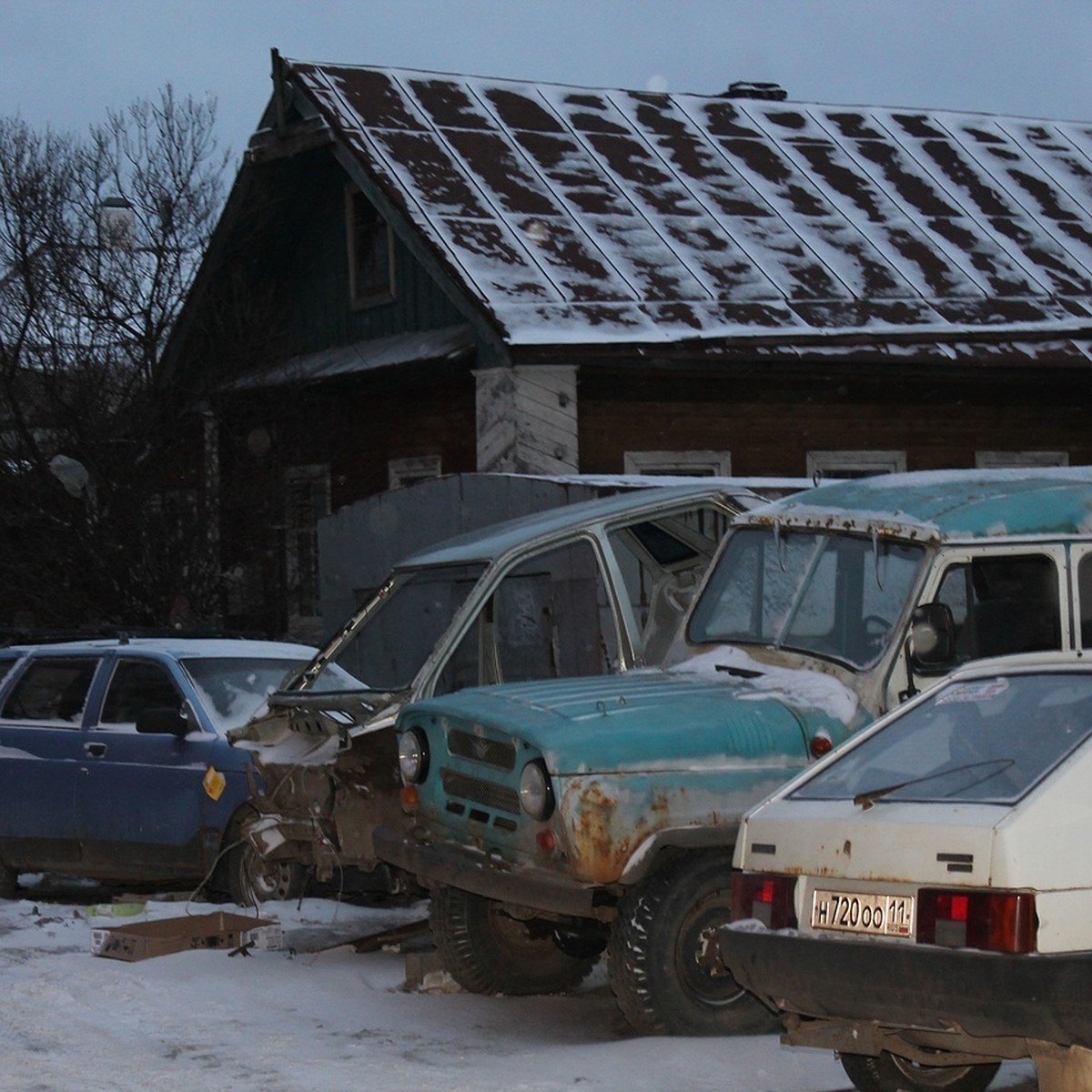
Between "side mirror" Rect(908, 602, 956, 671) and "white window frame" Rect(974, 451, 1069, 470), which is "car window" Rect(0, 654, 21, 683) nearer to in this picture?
"side mirror" Rect(908, 602, 956, 671)

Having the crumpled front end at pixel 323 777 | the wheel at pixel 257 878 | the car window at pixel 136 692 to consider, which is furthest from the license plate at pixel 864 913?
the car window at pixel 136 692

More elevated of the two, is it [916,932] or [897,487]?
[897,487]

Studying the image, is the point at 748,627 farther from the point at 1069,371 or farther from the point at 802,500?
the point at 1069,371

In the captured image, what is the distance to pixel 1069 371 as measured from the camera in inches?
835

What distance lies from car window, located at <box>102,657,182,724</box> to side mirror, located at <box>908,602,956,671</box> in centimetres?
558

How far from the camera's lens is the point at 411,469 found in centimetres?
2134

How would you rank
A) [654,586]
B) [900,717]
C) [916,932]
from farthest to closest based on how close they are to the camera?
[654,586] < [900,717] < [916,932]

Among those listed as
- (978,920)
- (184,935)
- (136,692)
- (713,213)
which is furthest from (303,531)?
(978,920)

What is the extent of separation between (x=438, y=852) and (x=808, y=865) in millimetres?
2446

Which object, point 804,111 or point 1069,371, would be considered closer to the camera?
point 1069,371

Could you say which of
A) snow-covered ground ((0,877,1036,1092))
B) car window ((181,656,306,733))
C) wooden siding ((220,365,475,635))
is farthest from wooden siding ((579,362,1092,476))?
snow-covered ground ((0,877,1036,1092))

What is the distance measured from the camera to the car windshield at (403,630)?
9.80 m

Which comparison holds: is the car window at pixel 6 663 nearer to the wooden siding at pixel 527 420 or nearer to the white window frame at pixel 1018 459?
the wooden siding at pixel 527 420

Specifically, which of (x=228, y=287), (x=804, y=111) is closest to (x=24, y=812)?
(x=228, y=287)
